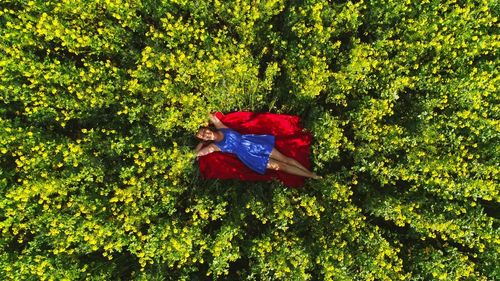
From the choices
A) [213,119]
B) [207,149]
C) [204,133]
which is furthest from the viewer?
[213,119]

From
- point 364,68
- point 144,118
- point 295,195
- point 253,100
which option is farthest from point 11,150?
point 364,68

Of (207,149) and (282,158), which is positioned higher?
(282,158)

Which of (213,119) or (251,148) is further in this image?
(251,148)

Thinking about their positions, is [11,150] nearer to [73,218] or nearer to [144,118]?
[73,218]

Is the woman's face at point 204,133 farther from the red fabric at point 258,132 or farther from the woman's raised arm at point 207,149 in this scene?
the red fabric at point 258,132

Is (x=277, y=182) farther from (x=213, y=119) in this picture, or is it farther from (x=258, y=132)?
(x=213, y=119)

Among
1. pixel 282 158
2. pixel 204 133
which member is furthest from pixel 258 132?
pixel 204 133
